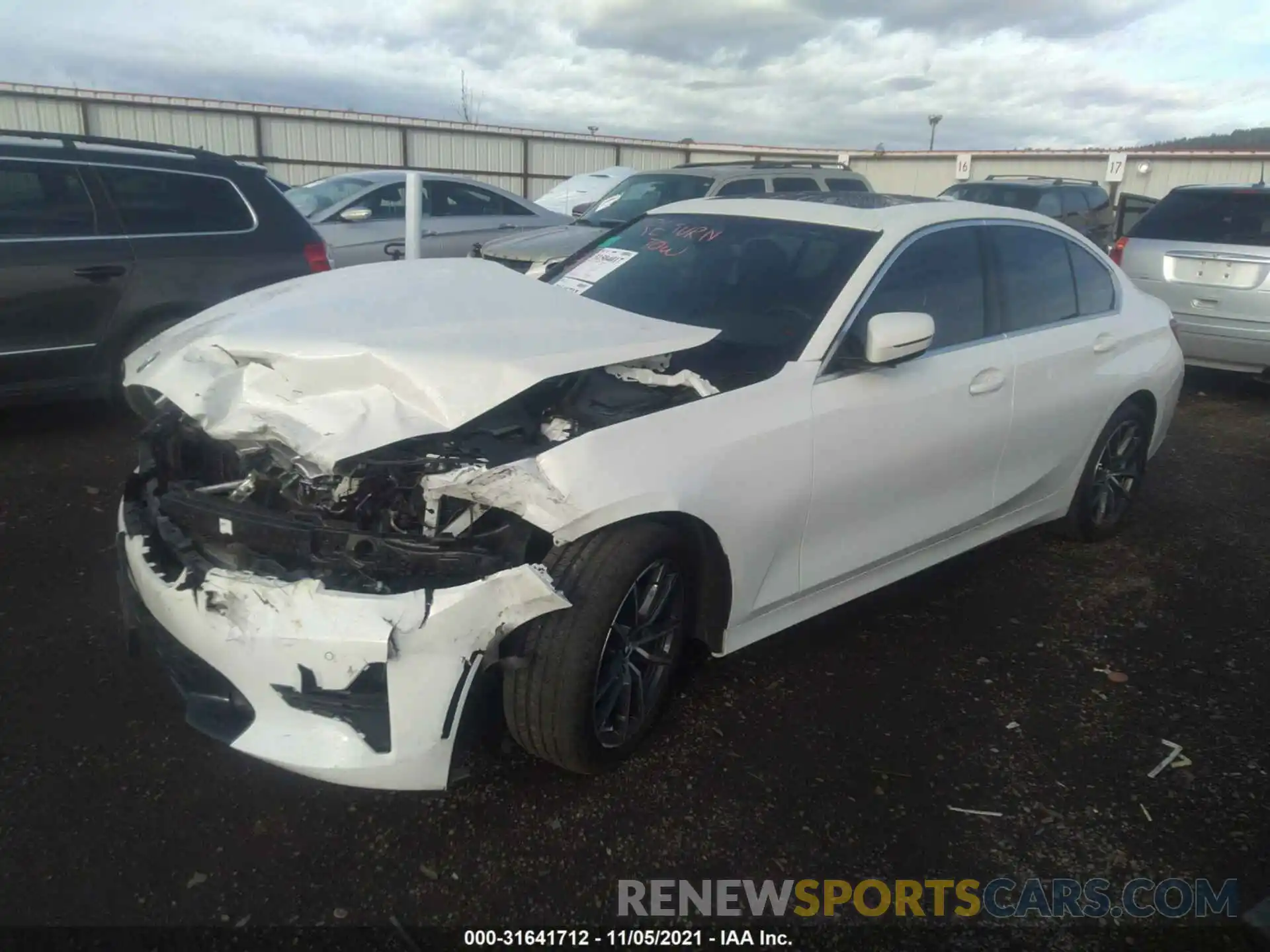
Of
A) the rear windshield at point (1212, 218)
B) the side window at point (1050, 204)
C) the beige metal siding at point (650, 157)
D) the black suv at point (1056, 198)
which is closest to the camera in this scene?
the rear windshield at point (1212, 218)

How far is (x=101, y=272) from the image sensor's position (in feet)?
17.6

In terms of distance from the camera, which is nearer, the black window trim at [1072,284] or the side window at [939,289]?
the side window at [939,289]

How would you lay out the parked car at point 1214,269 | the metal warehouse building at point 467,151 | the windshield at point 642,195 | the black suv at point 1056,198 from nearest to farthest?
the parked car at point 1214,269 < the windshield at point 642,195 < the black suv at point 1056,198 < the metal warehouse building at point 467,151

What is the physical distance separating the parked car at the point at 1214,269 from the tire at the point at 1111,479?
3387mm

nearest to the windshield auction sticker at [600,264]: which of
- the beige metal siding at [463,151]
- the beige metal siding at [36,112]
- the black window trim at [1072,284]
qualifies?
the black window trim at [1072,284]

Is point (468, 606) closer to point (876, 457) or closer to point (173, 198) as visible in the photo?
point (876, 457)

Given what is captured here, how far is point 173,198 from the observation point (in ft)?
19.0

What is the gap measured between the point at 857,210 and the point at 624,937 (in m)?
2.68

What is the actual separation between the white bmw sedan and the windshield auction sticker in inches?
3.5

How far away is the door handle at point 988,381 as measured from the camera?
355 centimetres

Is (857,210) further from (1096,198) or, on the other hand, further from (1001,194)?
(1096,198)

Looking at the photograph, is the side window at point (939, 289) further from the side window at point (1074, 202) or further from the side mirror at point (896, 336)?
the side window at point (1074, 202)

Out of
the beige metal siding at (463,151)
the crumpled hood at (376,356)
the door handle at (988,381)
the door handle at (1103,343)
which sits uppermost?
the beige metal siding at (463,151)

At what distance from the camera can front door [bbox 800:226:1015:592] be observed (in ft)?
10.2
